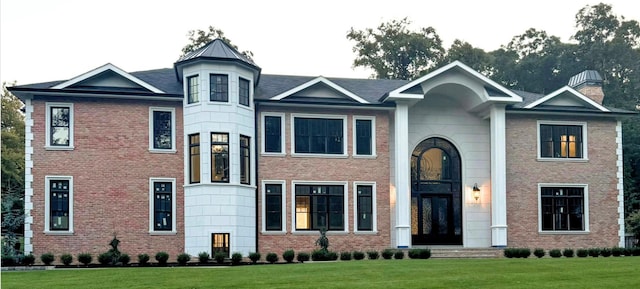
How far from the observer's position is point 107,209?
80.9 ft

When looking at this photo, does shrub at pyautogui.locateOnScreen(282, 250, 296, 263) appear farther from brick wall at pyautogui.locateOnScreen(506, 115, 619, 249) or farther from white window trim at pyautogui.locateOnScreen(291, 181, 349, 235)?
brick wall at pyautogui.locateOnScreen(506, 115, 619, 249)

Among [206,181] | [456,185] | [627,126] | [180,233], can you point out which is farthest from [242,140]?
[627,126]

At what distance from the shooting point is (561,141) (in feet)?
94.9

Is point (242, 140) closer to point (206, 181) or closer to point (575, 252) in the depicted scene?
point (206, 181)

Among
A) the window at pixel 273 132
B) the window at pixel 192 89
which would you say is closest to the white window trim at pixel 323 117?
the window at pixel 273 132

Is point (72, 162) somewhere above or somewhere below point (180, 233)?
above

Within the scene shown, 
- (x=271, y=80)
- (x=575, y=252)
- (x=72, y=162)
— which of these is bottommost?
(x=575, y=252)

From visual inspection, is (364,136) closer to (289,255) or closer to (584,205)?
(289,255)

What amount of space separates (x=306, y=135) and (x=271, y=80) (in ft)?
10.6

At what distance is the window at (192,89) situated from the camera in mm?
25125

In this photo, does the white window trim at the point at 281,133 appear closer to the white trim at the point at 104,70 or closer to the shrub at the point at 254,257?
the white trim at the point at 104,70

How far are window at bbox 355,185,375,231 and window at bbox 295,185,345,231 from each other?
0.59 m

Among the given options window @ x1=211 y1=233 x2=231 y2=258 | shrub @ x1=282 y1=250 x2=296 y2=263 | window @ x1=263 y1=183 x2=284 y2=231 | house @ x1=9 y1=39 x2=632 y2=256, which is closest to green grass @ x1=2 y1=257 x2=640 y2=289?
shrub @ x1=282 y1=250 x2=296 y2=263

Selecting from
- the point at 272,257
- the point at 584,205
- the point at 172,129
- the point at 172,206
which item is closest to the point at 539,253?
the point at 584,205
